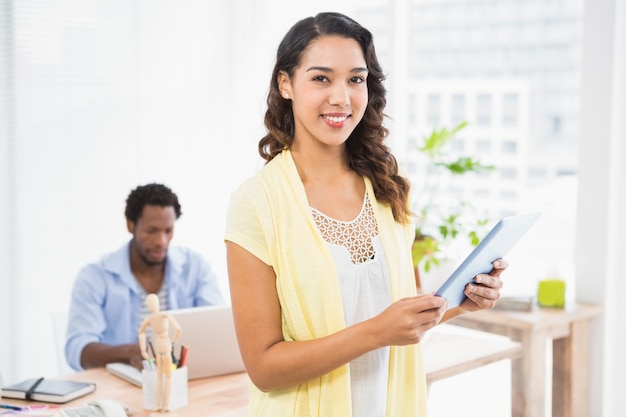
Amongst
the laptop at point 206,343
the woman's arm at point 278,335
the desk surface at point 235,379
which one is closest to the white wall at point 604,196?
the desk surface at point 235,379

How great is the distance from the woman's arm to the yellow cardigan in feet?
0.09

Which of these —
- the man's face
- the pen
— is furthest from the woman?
the man's face

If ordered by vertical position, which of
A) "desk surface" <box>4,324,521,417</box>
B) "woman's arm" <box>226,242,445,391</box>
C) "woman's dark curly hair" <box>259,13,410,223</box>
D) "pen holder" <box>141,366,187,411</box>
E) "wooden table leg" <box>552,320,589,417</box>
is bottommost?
"wooden table leg" <box>552,320,589,417</box>

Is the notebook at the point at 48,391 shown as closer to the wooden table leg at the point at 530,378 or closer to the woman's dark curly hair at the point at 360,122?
the woman's dark curly hair at the point at 360,122

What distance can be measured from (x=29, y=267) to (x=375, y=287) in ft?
8.06

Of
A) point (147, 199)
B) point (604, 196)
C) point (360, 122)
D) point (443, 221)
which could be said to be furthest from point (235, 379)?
point (604, 196)

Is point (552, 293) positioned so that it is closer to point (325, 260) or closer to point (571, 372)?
point (571, 372)

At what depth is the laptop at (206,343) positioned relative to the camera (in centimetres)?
219

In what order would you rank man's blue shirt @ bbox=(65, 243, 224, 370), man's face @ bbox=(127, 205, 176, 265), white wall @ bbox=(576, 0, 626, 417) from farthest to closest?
white wall @ bbox=(576, 0, 626, 417), man's face @ bbox=(127, 205, 176, 265), man's blue shirt @ bbox=(65, 243, 224, 370)

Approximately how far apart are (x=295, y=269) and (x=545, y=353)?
1.93 meters

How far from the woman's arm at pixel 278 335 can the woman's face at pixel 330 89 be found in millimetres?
292

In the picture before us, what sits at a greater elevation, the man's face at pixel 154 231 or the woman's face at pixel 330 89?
the woman's face at pixel 330 89

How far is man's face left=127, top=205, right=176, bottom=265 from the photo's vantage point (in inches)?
112

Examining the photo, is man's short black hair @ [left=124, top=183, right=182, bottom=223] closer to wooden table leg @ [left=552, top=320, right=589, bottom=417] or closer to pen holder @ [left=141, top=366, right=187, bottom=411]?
pen holder @ [left=141, top=366, right=187, bottom=411]
